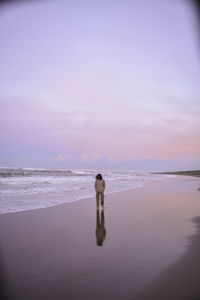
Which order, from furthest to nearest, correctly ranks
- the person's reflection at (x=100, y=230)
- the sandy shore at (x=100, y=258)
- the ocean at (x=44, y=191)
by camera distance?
the ocean at (x=44, y=191), the person's reflection at (x=100, y=230), the sandy shore at (x=100, y=258)

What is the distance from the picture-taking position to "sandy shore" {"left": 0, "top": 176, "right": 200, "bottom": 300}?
11.8ft

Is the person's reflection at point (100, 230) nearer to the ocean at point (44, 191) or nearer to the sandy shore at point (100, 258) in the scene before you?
the sandy shore at point (100, 258)

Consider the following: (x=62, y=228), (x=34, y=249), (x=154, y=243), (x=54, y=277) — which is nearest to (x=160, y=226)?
(x=154, y=243)

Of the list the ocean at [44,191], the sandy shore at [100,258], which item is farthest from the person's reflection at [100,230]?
the ocean at [44,191]

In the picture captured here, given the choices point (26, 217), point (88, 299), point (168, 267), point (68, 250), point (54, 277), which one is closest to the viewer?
point (88, 299)

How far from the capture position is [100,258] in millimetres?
4785

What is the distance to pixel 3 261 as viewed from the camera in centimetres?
471

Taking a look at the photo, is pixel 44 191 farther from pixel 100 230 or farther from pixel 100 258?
pixel 100 258

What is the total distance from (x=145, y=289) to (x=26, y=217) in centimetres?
590

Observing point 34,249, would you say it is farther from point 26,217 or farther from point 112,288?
point 26,217

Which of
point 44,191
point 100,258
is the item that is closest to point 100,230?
point 100,258

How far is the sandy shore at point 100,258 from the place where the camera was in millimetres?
3605

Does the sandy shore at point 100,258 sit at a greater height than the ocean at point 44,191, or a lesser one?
lesser

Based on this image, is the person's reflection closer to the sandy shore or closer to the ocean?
the sandy shore
